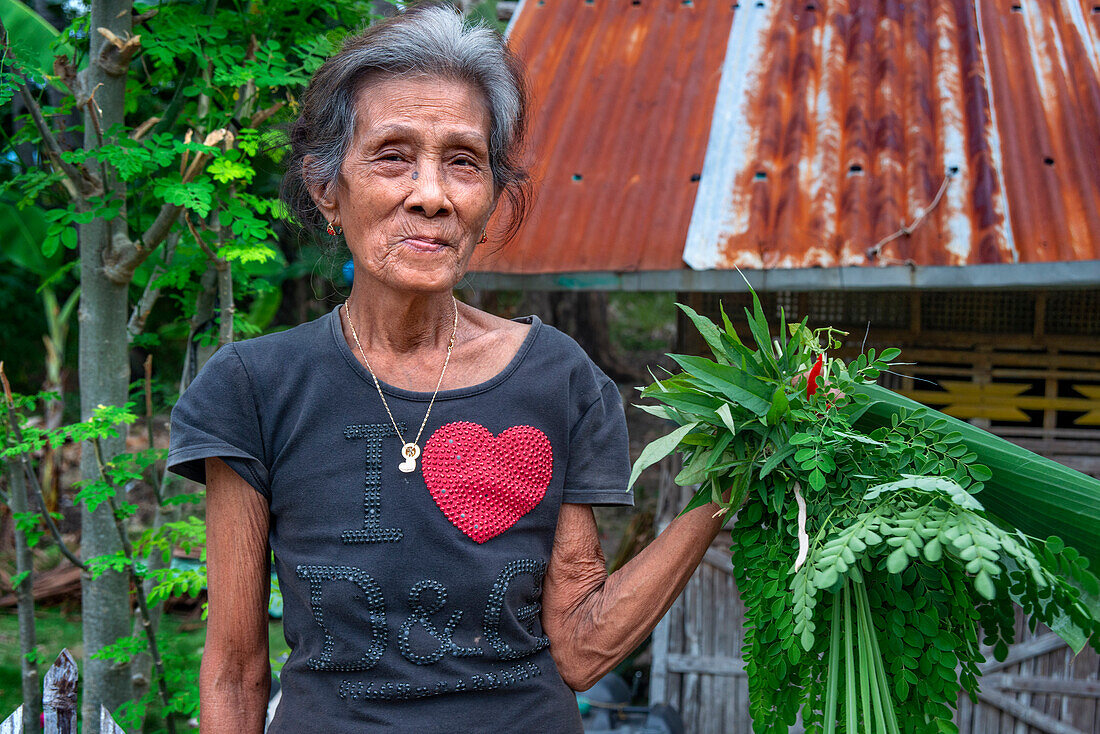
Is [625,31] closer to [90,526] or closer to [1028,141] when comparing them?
[1028,141]

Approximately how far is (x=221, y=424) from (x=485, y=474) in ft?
1.57

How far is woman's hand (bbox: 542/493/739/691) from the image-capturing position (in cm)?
161

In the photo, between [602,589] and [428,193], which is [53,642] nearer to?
[602,589]

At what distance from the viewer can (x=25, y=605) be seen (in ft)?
9.94

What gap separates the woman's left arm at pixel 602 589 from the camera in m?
1.61

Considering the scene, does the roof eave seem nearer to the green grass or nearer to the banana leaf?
the banana leaf

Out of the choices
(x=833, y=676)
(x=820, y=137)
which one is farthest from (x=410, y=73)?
(x=820, y=137)

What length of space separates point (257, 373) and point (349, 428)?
0.20 meters

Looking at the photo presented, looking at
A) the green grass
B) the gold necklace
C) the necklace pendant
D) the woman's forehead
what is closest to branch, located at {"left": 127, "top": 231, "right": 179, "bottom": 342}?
the gold necklace

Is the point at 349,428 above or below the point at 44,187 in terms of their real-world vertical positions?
below

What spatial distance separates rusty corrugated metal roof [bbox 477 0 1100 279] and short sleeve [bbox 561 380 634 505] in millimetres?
1438

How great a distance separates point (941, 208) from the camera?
120 inches

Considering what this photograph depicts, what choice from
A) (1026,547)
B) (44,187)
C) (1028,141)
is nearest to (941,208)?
(1028,141)

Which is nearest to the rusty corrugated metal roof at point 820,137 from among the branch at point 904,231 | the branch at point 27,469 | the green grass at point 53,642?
the branch at point 904,231
